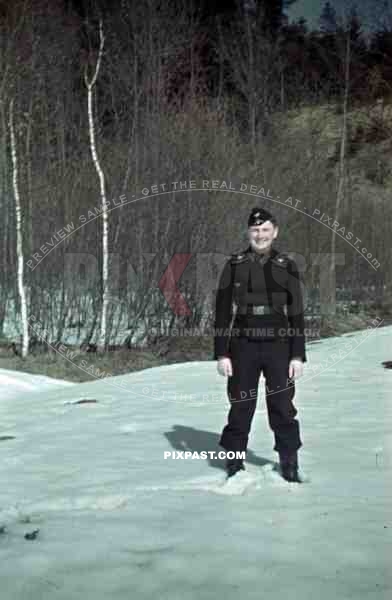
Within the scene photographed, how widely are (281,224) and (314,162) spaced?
3220 mm

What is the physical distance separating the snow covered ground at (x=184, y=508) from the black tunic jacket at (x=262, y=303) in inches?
33.1

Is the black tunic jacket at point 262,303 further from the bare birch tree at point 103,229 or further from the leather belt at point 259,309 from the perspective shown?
the bare birch tree at point 103,229

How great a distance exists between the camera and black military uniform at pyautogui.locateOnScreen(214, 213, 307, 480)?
3.85 m

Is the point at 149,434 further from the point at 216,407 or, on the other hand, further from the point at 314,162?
the point at 314,162

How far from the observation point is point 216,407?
6523mm

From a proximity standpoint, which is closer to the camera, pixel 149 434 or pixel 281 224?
pixel 149 434

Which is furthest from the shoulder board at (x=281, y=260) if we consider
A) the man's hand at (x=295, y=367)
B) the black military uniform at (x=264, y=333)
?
the man's hand at (x=295, y=367)

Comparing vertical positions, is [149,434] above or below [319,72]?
below

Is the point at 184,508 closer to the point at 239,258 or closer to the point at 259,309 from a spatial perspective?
the point at 259,309

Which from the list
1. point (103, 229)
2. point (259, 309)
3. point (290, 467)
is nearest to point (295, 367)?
point (259, 309)

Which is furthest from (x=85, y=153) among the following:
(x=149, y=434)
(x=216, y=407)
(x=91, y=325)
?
(x=149, y=434)

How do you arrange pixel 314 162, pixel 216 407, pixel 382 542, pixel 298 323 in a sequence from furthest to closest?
pixel 314 162 < pixel 216 407 < pixel 298 323 < pixel 382 542

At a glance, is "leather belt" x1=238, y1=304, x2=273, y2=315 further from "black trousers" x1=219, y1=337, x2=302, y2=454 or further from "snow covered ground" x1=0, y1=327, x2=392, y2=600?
"snow covered ground" x1=0, y1=327, x2=392, y2=600

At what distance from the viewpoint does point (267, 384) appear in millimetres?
3885
